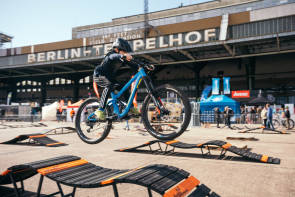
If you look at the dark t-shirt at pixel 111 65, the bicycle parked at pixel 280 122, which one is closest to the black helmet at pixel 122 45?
the dark t-shirt at pixel 111 65

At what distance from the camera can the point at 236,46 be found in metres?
30.3

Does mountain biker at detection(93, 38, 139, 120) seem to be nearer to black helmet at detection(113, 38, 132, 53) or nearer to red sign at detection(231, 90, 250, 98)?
black helmet at detection(113, 38, 132, 53)

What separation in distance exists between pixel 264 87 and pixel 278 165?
1277 inches

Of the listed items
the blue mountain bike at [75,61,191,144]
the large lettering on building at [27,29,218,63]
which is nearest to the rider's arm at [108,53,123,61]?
the blue mountain bike at [75,61,191,144]

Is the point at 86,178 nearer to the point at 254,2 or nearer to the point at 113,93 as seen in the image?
the point at 113,93

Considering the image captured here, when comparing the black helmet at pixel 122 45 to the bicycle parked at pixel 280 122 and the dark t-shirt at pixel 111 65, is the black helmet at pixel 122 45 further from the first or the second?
the bicycle parked at pixel 280 122

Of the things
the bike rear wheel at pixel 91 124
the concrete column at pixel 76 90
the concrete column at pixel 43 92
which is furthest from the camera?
the concrete column at pixel 43 92

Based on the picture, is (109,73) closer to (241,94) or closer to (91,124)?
(91,124)

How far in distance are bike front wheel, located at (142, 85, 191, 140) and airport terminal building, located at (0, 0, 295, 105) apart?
18.0 metres

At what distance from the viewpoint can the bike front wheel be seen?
9.18 feet

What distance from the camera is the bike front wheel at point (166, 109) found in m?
2.80

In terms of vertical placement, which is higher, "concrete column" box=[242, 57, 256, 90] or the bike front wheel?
"concrete column" box=[242, 57, 256, 90]

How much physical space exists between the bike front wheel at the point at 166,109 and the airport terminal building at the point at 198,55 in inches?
710

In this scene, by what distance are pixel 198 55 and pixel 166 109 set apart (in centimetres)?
3378
